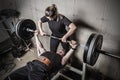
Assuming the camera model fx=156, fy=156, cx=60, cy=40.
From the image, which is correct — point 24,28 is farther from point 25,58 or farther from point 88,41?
point 88,41

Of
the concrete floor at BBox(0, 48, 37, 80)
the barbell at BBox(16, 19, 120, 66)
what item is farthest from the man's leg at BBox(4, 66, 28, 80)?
the concrete floor at BBox(0, 48, 37, 80)

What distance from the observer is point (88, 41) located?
2506mm

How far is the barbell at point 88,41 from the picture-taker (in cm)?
245

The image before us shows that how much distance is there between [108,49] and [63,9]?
133 cm

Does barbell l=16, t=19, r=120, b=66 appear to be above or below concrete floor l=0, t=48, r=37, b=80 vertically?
above

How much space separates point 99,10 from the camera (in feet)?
9.89

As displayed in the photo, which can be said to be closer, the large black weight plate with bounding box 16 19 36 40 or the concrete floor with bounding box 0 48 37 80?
the large black weight plate with bounding box 16 19 36 40

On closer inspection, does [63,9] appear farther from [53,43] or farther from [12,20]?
[12,20]

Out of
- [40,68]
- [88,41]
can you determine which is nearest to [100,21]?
[88,41]

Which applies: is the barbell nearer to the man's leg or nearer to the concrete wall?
the concrete wall

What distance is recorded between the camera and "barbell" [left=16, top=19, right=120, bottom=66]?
2.45 metres

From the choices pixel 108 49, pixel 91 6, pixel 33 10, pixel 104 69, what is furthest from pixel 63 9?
pixel 104 69

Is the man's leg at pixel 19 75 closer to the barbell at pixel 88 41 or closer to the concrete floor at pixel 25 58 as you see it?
the barbell at pixel 88 41

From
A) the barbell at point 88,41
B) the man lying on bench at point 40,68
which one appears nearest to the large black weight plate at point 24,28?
the barbell at point 88,41
